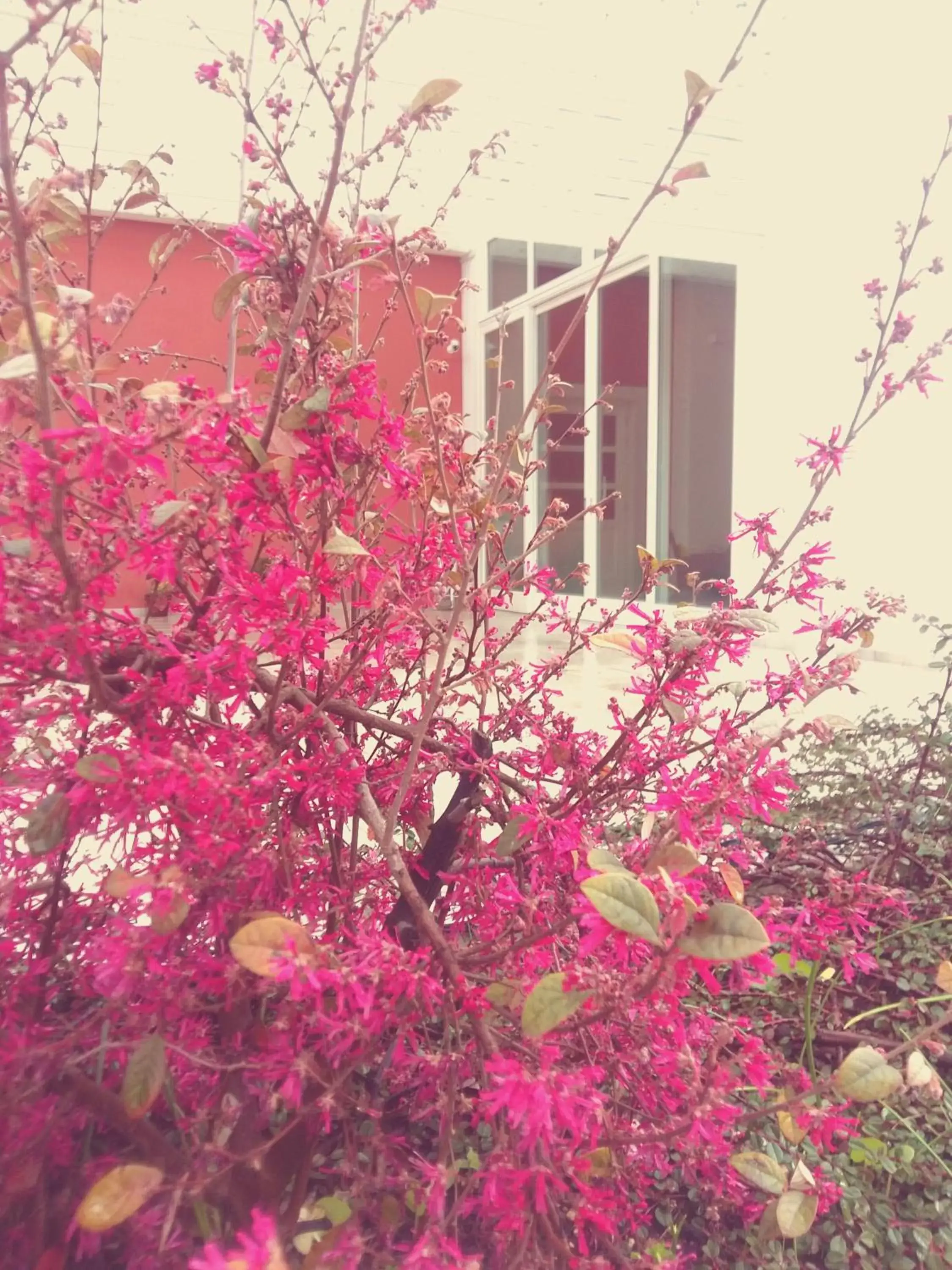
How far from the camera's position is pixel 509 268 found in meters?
7.46

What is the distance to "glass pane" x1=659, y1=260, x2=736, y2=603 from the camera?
5.69 m

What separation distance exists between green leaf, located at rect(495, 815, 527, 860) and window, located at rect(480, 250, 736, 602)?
4.62 metres

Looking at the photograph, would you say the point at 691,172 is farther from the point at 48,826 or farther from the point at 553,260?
the point at 553,260

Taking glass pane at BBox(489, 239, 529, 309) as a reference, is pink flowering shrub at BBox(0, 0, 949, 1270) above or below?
below

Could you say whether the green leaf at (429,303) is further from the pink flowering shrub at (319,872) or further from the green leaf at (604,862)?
the green leaf at (604,862)

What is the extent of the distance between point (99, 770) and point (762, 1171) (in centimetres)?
53

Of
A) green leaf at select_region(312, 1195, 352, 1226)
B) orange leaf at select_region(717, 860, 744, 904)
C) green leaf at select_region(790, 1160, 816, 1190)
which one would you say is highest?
orange leaf at select_region(717, 860, 744, 904)

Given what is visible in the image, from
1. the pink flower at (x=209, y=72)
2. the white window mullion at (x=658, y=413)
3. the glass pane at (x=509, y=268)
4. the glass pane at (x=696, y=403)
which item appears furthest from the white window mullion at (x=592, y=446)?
the pink flower at (x=209, y=72)

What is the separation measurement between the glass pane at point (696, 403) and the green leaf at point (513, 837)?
5.09 metres

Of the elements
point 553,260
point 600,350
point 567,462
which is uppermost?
point 553,260

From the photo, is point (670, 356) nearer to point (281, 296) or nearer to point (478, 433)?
point (478, 433)

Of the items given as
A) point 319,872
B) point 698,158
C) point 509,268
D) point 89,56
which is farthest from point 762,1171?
point 509,268

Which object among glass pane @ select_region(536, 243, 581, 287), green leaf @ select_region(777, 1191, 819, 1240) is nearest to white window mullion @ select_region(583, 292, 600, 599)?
glass pane @ select_region(536, 243, 581, 287)

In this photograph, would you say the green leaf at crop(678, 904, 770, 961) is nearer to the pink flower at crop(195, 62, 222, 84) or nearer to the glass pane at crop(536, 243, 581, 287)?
the pink flower at crop(195, 62, 222, 84)
